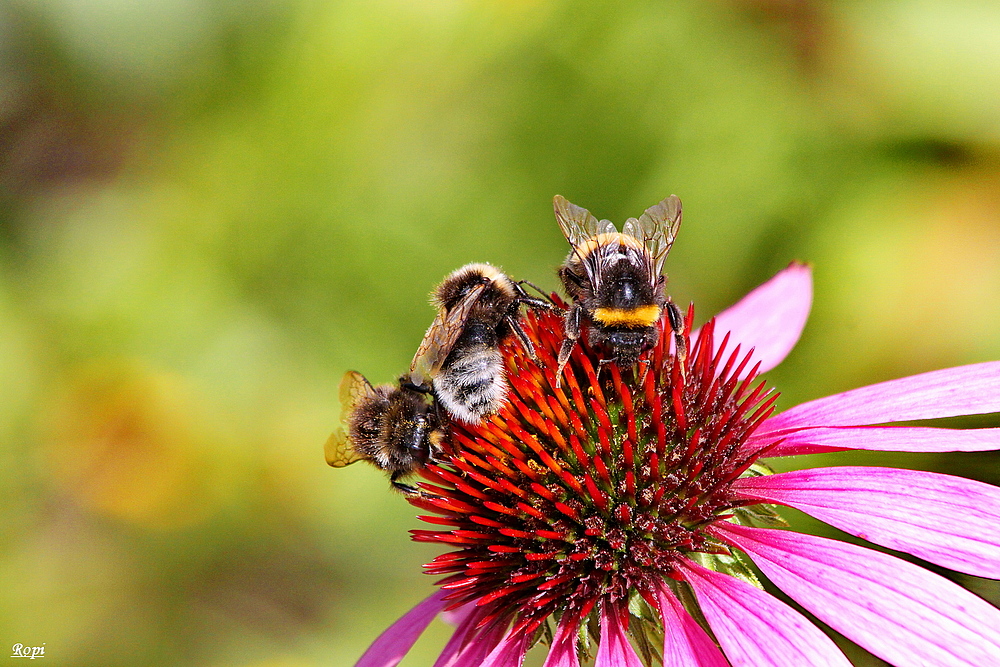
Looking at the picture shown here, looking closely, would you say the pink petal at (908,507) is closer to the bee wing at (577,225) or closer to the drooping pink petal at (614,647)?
the drooping pink petal at (614,647)

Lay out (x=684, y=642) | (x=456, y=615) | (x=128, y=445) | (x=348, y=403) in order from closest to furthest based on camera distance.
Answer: (x=684, y=642)
(x=348, y=403)
(x=456, y=615)
(x=128, y=445)

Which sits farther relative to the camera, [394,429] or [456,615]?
[456,615]

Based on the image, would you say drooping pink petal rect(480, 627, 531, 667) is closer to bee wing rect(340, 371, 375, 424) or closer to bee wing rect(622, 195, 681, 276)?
bee wing rect(340, 371, 375, 424)

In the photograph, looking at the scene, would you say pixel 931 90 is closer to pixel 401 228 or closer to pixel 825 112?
pixel 825 112

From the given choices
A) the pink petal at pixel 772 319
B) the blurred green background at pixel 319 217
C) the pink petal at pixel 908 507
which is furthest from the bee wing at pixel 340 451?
the blurred green background at pixel 319 217

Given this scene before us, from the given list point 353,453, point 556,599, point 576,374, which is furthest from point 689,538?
point 353,453

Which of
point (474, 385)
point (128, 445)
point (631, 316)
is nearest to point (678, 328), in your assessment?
point (631, 316)

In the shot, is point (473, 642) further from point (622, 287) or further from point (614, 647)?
point (622, 287)
